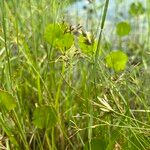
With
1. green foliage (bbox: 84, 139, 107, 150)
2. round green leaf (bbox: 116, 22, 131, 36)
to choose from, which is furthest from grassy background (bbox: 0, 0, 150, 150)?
round green leaf (bbox: 116, 22, 131, 36)

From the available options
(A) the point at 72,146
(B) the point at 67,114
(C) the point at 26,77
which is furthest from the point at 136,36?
(A) the point at 72,146

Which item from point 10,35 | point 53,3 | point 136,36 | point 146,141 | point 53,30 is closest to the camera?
point 146,141

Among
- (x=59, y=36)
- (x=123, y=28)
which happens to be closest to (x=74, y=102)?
(x=123, y=28)

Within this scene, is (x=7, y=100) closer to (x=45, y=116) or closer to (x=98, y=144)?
(x=45, y=116)

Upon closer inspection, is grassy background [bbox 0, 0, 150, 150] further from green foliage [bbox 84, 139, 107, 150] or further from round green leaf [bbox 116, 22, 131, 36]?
round green leaf [bbox 116, 22, 131, 36]

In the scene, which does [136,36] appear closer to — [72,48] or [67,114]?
[67,114]

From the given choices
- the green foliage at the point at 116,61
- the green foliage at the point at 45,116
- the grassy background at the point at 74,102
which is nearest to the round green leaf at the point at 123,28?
the grassy background at the point at 74,102

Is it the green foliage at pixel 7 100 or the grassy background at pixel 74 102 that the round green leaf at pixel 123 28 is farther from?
the green foliage at pixel 7 100
